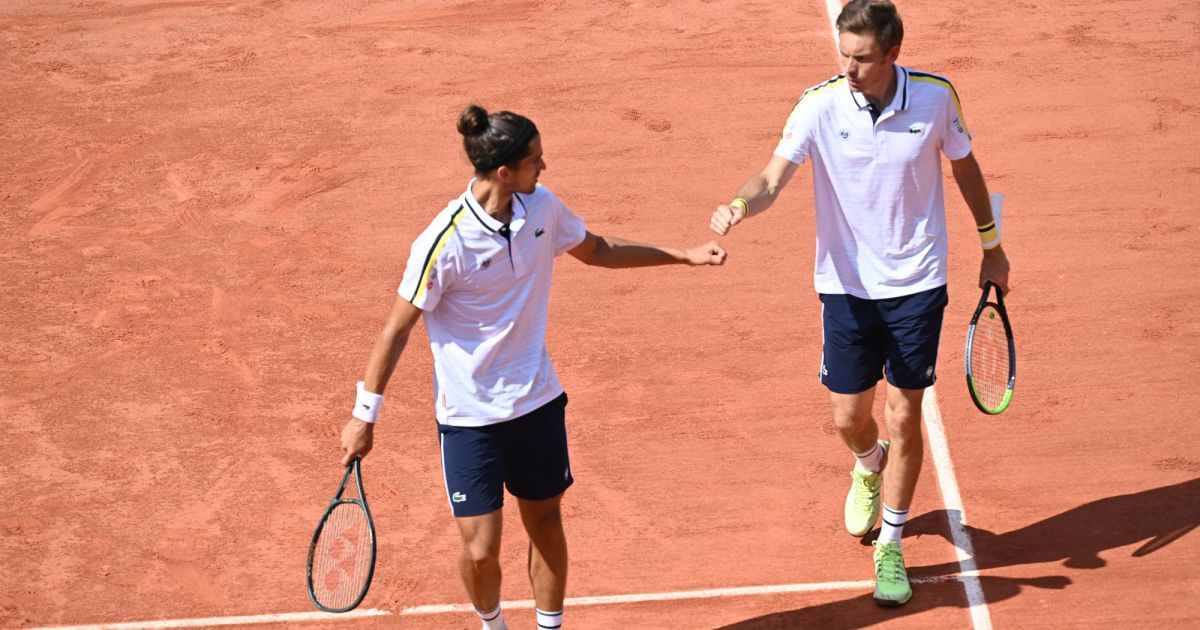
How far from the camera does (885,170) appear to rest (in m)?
5.77

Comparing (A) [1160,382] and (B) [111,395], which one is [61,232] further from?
(A) [1160,382]

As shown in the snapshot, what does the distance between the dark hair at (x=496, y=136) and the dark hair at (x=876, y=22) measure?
4.91 ft

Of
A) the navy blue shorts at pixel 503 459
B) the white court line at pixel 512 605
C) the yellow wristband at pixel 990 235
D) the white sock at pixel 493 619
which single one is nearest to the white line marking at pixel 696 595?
the white court line at pixel 512 605

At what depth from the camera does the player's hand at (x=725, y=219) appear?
5.53 metres

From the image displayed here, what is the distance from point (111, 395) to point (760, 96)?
603 centimetres

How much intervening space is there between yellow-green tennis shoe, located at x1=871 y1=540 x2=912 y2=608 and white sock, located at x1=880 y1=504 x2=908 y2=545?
3cm

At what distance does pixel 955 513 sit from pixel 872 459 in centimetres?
60

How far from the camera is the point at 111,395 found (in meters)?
8.52

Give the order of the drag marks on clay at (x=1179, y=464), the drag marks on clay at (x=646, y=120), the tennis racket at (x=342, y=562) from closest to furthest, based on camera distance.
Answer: the tennis racket at (x=342, y=562) < the drag marks on clay at (x=1179, y=464) < the drag marks on clay at (x=646, y=120)

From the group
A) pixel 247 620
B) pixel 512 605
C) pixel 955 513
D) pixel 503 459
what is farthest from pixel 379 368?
pixel 955 513

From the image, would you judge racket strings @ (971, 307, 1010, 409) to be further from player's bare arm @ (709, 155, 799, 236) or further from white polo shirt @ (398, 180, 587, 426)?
white polo shirt @ (398, 180, 587, 426)

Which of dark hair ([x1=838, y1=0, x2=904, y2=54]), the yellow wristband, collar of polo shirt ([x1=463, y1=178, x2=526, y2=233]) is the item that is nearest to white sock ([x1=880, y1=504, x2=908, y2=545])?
the yellow wristband

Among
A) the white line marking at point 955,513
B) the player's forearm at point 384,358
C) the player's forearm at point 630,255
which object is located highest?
the player's forearm at point 630,255

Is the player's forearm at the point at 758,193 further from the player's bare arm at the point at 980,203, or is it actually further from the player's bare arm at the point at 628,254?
the player's bare arm at the point at 980,203
